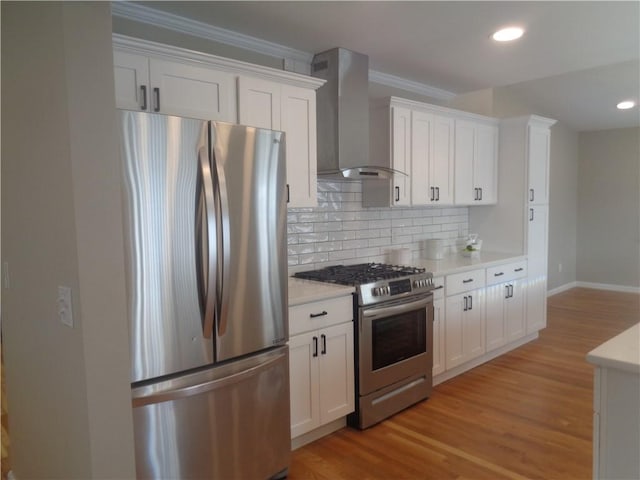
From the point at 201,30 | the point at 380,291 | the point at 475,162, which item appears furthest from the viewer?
the point at 475,162

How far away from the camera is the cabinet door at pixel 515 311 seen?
4469 millimetres

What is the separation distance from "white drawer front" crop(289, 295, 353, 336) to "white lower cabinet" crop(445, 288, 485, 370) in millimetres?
1160

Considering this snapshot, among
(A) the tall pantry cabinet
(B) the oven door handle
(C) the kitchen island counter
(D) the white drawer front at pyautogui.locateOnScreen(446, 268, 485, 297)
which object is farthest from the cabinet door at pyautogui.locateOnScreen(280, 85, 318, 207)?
(A) the tall pantry cabinet

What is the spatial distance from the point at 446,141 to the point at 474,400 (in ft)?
7.29

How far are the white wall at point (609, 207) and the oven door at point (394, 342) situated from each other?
5.31 meters

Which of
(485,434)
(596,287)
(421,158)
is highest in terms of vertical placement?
(421,158)

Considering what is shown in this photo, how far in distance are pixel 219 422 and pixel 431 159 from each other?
9.41 ft

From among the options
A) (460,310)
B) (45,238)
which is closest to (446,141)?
(460,310)

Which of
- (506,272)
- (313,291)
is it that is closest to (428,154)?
(506,272)

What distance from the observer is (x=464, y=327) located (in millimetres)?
3891

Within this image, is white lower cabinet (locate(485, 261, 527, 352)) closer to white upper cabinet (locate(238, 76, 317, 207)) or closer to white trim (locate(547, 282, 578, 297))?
white upper cabinet (locate(238, 76, 317, 207))

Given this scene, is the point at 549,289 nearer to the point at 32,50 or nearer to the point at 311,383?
the point at 311,383

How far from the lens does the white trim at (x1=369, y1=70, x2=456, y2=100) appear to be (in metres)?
3.94

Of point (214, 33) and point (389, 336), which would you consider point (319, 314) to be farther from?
point (214, 33)
